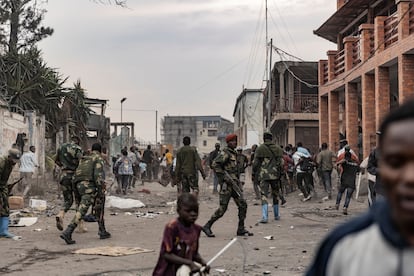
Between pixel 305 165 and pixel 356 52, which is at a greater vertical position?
pixel 356 52

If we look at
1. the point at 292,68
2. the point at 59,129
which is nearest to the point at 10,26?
the point at 59,129

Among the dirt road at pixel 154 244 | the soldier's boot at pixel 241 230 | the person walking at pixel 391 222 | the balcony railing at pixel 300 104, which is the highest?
the balcony railing at pixel 300 104

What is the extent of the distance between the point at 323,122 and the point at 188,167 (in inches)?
536

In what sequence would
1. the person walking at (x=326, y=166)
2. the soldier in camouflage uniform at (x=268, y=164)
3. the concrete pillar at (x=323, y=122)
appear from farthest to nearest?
the concrete pillar at (x=323, y=122), the person walking at (x=326, y=166), the soldier in camouflage uniform at (x=268, y=164)

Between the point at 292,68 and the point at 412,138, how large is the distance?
29606 millimetres

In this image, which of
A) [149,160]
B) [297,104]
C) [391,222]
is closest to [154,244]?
[391,222]

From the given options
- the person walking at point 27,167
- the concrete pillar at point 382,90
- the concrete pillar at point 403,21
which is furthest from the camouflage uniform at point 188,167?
the concrete pillar at point 382,90

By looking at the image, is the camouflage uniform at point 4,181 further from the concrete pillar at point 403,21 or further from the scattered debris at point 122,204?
the concrete pillar at point 403,21

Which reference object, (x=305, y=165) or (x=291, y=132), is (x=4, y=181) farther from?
(x=291, y=132)

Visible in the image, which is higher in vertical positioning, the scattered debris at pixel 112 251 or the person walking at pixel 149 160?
the person walking at pixel 149 160

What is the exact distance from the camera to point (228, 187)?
32.5ft

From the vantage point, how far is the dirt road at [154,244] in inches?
289

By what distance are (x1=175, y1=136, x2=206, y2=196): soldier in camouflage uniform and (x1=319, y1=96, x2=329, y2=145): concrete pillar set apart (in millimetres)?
13164

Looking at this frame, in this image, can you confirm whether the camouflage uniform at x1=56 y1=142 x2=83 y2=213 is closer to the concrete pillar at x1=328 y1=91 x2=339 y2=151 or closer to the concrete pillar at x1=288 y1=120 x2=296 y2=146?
the concrete pillar at x1=328 y1=91 x2=339 y2=151
